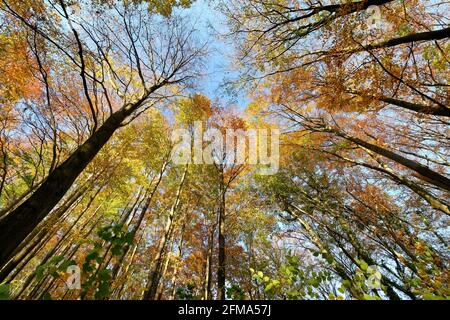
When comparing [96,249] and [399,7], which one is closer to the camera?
[96,249]

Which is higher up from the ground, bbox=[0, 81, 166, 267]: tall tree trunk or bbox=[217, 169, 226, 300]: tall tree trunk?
bbox=[217, 169, 226, 300]: tall tree trunk

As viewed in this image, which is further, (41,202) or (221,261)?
(221,261)

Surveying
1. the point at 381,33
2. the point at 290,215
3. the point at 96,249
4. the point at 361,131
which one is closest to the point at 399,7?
the point at 381,33

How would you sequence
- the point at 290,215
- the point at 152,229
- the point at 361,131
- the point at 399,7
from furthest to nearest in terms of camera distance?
the point at 152,229
the point at 290,215
the point at 361,131
the point at 399,7

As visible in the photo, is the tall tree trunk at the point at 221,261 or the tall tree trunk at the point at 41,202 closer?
the tall tree trunk at the point at 41,202

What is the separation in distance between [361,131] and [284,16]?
19.8ft

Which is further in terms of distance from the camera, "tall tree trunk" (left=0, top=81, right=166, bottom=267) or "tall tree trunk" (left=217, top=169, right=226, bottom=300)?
"tall tree trunk" (left=217, top=169, right=226, bottom=300)

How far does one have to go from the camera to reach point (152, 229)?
14977 mm

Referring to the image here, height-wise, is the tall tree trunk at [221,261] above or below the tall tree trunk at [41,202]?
above

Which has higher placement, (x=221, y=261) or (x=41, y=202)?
(x=221, y=261)
